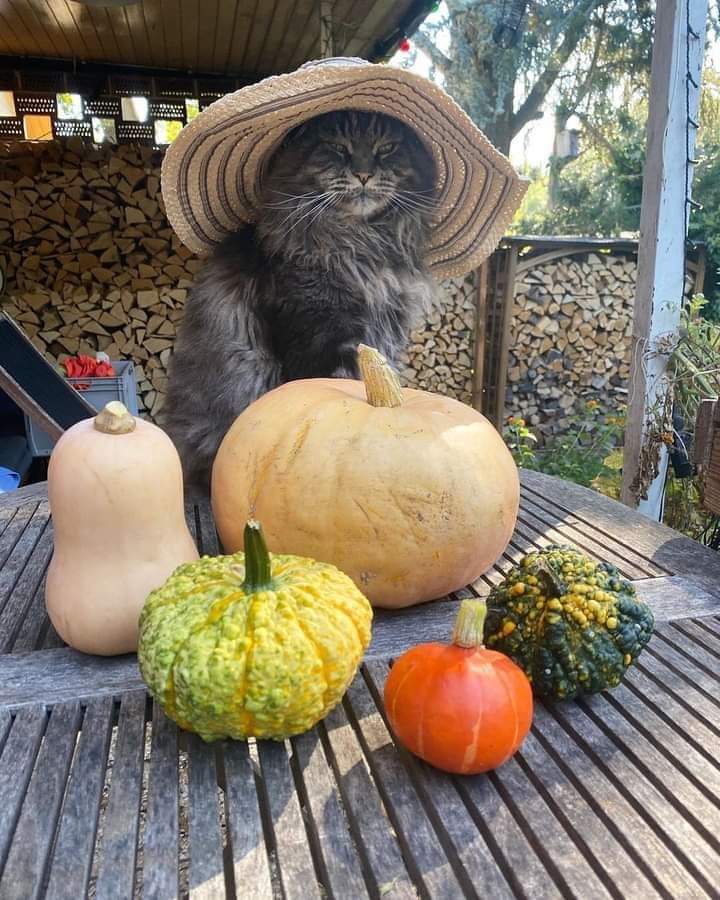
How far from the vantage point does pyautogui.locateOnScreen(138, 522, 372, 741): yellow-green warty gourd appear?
0.71 m

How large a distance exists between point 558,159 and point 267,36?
647 centimetres

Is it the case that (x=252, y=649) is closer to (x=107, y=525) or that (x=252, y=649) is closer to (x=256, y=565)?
(x=256, y=565)

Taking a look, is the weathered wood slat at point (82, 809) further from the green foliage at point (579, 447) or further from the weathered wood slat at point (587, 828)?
the green foliage at point (579, 447)

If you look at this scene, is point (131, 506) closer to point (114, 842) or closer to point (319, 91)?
point (114, 842)

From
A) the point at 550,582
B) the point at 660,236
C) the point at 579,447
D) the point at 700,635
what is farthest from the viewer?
the point at 579,447

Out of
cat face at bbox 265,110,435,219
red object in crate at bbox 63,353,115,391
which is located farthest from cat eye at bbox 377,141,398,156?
red object in crate at bbox 63,353,115,391

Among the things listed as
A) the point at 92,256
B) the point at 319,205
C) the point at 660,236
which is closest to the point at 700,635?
the point at 319,205

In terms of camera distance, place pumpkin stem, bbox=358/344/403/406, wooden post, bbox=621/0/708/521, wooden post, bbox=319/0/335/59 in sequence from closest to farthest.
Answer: pumpkin stem, bbox=358/344/403/406, wooden post, bbox=621/0/708/521, wooden post, bbox=319/0/335/59

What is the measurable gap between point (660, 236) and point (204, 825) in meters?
2.45

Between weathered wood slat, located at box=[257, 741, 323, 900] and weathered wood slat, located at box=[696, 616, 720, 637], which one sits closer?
weathered wood slat, located at box=[257, 741, 323, 900]

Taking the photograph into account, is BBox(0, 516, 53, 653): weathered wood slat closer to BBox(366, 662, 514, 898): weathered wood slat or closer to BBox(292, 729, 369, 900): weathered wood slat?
BBox(292, 729, 369, 900): weathered wood slat

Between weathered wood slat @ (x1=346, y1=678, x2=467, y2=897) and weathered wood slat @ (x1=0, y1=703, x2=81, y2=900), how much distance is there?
1.12 ft

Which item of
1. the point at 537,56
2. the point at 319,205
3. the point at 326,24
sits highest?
the point at 537,56

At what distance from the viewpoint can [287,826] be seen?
0.67 meters
